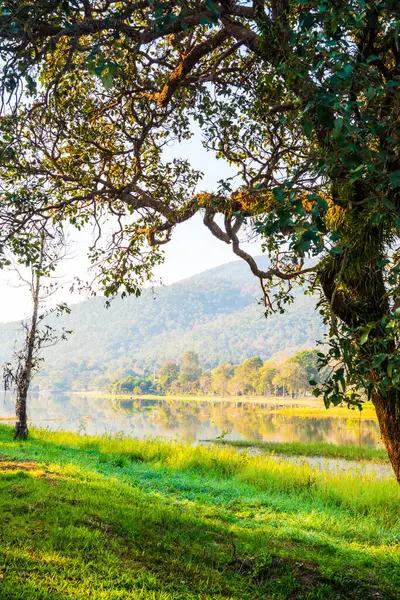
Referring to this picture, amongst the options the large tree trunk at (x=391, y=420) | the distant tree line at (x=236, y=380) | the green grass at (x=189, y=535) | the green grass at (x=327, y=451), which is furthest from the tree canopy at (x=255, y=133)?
the distant tree line at (x=236, y=380)

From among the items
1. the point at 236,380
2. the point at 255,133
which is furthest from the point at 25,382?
the point at 236,380

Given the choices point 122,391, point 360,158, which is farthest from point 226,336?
point 360,158

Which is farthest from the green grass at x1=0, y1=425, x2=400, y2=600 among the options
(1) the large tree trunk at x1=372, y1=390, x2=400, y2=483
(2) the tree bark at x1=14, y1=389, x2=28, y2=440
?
(2) the tree bark at x1=14, y1=389, x2=28, y2=440

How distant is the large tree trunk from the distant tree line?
180 feet

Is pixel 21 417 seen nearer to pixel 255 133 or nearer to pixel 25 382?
pixel 25 382

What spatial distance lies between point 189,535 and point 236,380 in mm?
74697

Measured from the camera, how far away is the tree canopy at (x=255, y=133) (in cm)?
214

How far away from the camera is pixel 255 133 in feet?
21.5

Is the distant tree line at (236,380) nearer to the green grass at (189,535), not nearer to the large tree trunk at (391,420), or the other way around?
the green grass at (189,535)

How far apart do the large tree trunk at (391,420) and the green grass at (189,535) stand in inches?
40.7

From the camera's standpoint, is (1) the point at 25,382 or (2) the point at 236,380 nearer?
(1) the point at 25,382

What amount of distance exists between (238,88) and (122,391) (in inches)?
3566

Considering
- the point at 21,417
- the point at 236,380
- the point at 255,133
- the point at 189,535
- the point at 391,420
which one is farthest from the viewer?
the point at 236,380

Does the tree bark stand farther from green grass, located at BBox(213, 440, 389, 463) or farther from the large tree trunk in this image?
the large tree trunk
